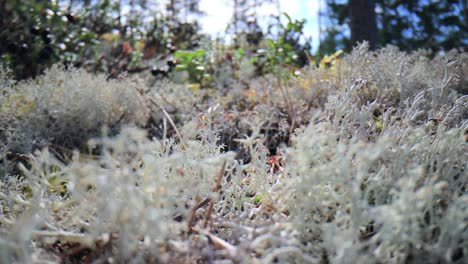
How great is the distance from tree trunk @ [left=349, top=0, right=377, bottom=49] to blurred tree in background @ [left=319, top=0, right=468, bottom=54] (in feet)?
14.2

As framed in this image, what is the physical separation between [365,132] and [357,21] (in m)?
3.37

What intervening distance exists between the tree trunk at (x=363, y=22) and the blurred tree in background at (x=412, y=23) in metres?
4.33

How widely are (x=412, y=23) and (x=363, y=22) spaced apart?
6433 millimetres

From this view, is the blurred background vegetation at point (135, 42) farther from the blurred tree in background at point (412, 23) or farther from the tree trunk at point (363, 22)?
the blurred tree in background at point (412, 23)

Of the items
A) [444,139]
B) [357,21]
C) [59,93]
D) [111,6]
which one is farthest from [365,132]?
[357,21]

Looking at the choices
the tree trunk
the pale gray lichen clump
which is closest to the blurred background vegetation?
the tree trunk

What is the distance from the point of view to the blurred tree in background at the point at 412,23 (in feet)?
29.4

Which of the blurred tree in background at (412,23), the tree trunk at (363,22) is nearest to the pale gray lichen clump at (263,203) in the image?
the tree trunk at (363,22)

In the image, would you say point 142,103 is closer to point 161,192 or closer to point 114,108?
point 114,108

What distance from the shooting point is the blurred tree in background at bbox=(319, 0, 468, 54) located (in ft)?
29.4

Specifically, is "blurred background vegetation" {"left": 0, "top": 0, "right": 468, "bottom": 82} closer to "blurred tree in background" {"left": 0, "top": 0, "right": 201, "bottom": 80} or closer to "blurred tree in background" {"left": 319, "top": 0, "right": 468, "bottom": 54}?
"blurred tree in background" {"left": 0, "top": 0, "right": 201, "bottom": 80}

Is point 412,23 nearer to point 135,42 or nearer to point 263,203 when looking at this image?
point 135,42

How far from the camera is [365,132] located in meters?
1.15

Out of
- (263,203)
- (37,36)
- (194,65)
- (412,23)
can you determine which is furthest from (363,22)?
(412,23)
